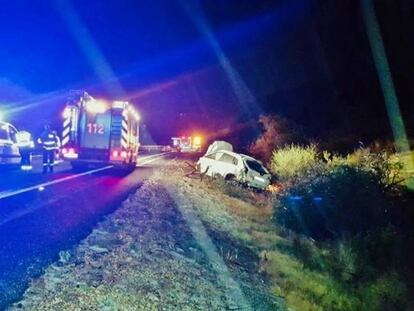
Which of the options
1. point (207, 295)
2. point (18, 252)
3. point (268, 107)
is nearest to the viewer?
point (207, 295)

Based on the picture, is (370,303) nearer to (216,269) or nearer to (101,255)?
(216,269)

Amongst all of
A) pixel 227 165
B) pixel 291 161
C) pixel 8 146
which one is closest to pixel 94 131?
pixel 8 146

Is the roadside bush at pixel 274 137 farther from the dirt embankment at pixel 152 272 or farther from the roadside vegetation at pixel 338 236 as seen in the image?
the dirt embankment at pixel 152 272

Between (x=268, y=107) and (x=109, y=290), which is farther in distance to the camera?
(x=268, y=107)

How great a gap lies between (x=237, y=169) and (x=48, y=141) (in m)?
7.17

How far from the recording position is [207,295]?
19.0 ft

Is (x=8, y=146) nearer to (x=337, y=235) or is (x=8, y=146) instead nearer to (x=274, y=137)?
(x=337, y=235)

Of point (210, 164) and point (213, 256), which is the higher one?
point (210, 164)

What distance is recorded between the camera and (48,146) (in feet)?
54.2

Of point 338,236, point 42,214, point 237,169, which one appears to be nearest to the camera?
point 42,214

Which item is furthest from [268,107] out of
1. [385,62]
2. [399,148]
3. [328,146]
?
[399,148]

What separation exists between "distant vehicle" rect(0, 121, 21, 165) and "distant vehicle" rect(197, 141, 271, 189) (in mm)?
7713

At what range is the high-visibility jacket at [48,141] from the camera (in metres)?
16.5

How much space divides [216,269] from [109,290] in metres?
2.03
